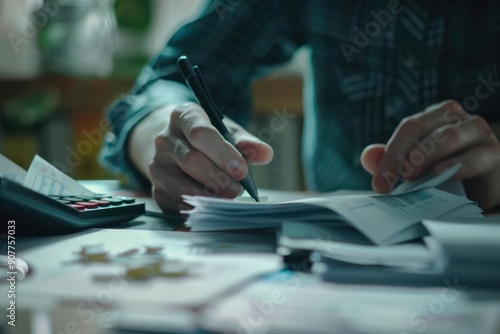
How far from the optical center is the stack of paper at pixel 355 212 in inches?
16.6

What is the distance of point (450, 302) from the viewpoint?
0.29 m

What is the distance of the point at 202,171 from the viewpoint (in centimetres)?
57

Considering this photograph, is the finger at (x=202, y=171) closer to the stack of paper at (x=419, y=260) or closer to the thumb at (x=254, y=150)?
the thumb at (x=254, y=150)

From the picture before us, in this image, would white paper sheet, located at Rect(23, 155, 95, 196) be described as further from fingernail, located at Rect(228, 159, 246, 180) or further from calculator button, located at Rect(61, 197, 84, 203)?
fingernail, located at Rect(228, 159, 246, 180)

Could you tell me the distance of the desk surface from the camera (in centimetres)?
26

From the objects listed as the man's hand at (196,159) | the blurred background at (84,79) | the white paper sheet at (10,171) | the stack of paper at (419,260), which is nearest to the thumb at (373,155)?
the man's hand at (196,159)

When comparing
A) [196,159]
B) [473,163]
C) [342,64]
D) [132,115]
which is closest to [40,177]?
[196,159]

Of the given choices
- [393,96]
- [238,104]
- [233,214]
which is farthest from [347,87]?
[233,214]

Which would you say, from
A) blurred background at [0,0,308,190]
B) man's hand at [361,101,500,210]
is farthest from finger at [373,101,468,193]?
blurred background at [0,0,308,190]

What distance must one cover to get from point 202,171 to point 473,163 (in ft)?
0.85

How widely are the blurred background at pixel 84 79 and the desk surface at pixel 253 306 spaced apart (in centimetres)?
146

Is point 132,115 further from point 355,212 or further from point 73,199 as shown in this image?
point 355,212

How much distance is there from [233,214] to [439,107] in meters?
0.27

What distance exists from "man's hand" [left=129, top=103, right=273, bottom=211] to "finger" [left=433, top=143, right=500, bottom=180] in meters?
0.17
